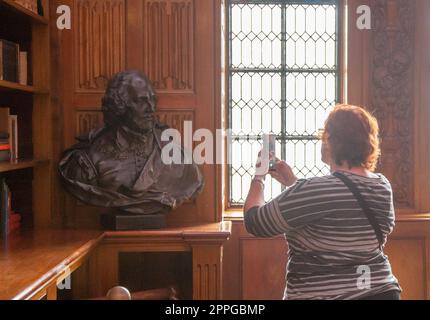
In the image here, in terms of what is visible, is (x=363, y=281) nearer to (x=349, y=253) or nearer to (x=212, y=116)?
(x=349, y=253)

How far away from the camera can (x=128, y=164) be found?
400 cm

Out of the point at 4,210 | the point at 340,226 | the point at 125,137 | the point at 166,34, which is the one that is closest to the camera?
the point at 340,226

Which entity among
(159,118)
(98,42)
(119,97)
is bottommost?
(159,118)

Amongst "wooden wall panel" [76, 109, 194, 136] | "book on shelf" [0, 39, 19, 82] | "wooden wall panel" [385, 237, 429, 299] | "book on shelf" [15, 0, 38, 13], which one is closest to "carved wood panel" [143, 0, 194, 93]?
"wooden wall panel" [76, 109, 194, 136]

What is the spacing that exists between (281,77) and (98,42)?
1.30 metres

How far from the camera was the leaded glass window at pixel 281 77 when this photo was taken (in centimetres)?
480

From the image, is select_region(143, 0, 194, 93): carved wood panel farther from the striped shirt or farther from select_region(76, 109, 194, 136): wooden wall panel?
the striped shirt

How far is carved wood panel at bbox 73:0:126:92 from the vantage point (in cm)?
431

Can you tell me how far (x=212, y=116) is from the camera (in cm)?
434

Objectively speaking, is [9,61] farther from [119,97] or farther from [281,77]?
[281,77]

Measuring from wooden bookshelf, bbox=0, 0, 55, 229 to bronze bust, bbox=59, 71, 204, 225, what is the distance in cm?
29

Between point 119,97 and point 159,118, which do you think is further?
point 159,118

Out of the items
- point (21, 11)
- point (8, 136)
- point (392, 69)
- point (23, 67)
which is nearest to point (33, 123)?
point (23, 67)
